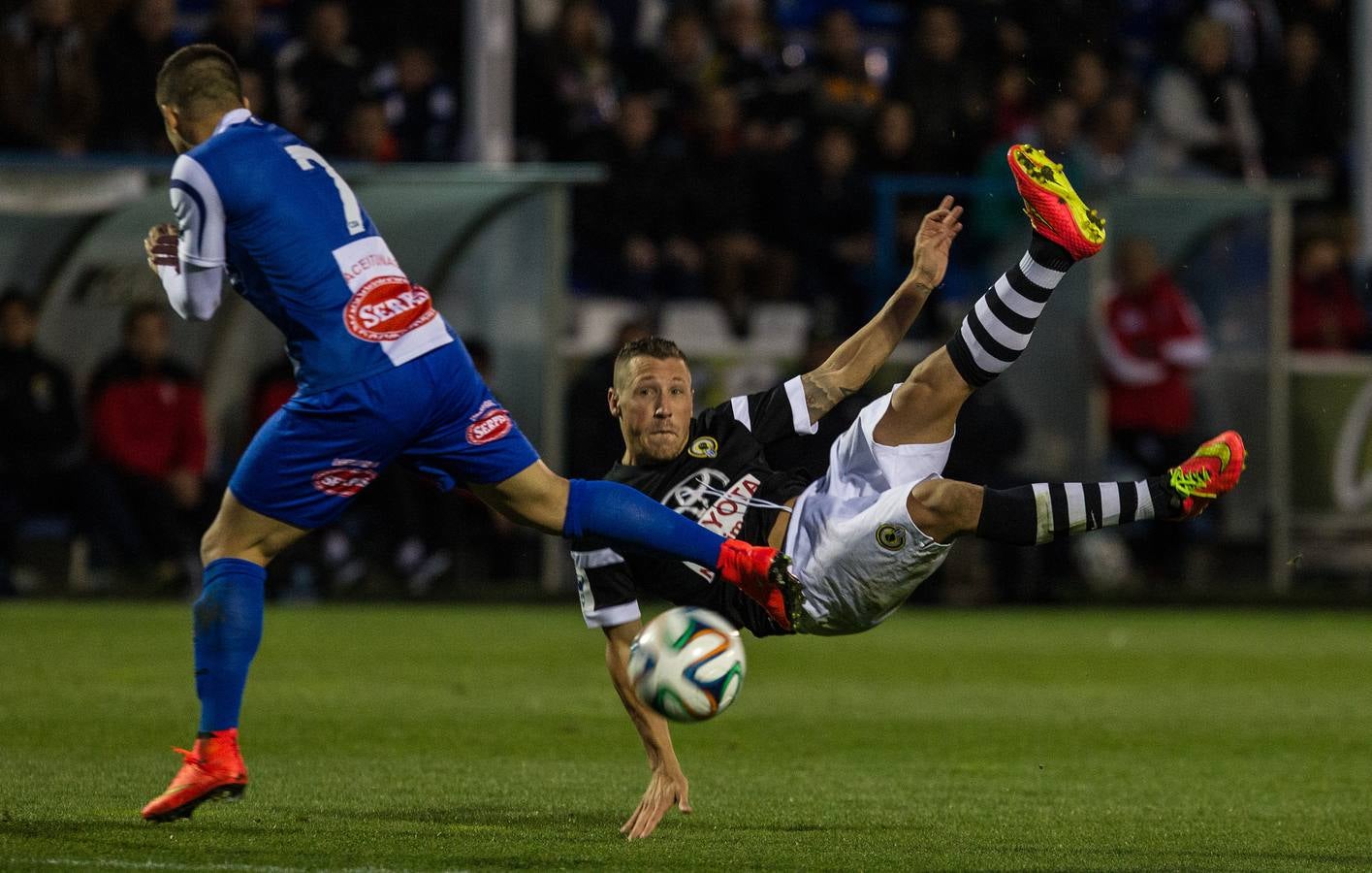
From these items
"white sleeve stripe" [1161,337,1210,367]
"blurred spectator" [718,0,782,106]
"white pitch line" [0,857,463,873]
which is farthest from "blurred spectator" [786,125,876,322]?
"white pitch line" [0,857,463,873]

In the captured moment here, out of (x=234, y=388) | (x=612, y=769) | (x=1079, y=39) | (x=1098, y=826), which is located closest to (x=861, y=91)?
(x=1079, y=39)

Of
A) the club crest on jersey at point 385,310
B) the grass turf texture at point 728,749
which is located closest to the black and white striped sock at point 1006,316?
the grass turf texture at point 728,749

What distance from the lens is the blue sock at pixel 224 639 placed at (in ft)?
21.1

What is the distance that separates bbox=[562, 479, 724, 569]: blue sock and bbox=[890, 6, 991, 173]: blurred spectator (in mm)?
11241

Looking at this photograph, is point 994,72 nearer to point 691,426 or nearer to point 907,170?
point 907,170

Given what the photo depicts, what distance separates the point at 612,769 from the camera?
8172mm

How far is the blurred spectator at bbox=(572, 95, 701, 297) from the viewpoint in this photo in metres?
16.6

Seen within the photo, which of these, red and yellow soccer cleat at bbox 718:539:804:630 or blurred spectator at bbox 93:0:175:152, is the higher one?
blurred spectator at bbox 93:0:175:152

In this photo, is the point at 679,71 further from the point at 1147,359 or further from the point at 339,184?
the point at 339,184

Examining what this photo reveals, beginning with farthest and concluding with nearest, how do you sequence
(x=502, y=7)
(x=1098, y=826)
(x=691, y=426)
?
(x=502, y=7) < (x=691, y=426) < (x=1098, y=826)

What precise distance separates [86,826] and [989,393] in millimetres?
9848

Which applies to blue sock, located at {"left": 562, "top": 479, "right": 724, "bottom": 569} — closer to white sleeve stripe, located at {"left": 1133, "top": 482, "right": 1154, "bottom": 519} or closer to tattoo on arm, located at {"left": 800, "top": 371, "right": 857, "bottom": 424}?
tattoo on arm, located at {"left": 800, "top": 371, "right": 857, "bottom": 424}

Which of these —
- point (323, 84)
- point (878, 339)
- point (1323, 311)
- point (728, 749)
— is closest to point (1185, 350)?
point (1323, 311)

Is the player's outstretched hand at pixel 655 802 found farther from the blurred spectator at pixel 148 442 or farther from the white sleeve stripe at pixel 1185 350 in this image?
the white sleeve stripe at pixel 1185 350
